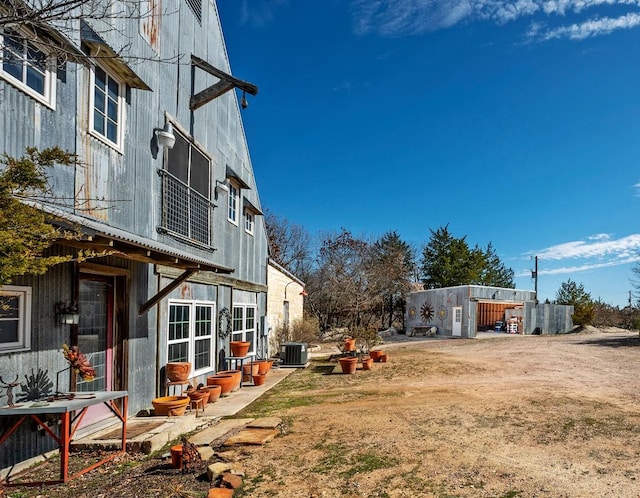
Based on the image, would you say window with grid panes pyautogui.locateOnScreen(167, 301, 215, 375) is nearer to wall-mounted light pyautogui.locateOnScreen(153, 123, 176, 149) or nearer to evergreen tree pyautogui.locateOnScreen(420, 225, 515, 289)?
wall-mounted light pyautogui.locateOnScreen(153, 123, 176, 149)

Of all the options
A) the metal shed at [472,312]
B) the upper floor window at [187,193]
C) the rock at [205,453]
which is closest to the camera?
the rock at [205,453]

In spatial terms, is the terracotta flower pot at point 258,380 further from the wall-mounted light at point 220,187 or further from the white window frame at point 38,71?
the white window frame at point 38,71

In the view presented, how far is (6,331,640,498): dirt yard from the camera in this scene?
457cm

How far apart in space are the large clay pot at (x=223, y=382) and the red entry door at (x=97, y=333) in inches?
119

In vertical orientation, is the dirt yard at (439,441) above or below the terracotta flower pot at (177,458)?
below

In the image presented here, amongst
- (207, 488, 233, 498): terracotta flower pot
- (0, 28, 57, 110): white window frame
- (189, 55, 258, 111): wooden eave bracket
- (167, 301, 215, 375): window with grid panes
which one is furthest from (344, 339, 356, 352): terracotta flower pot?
(0, 28, 57, 110): white window frame

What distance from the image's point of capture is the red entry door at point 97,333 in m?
6.14

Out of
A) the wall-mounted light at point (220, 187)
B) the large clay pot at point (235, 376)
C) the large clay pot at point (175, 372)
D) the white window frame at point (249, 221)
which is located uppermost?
the wall-mounted light at point (220, 187)

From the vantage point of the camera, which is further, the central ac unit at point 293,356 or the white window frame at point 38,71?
the central ac unit at point 293,356

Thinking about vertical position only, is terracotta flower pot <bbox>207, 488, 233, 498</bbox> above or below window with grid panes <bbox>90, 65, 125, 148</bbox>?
below

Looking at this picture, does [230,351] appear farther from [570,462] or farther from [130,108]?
[570,462]

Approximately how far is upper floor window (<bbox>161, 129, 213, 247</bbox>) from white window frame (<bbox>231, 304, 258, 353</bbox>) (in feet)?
9.80

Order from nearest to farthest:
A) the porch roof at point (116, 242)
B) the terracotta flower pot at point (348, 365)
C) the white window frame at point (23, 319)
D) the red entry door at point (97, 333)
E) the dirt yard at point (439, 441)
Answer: the porch roof at point (116, 242)
the dirt yard at point (439, 441)
the white window frame at point (23, 319)
the red entry door at point (97, 333)
the terracotta flower pot at point (348, 365)

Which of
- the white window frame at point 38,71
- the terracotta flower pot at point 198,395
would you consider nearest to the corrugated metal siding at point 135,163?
the white window frame at point 38,71
